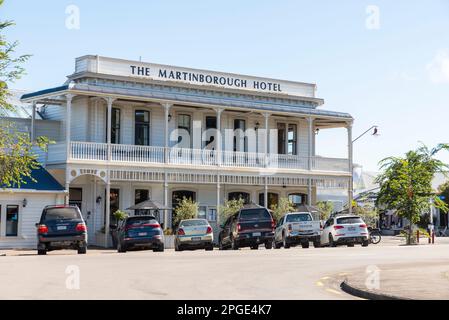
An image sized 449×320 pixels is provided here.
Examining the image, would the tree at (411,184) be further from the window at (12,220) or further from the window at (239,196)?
the window at (12,220)

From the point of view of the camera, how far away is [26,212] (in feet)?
119

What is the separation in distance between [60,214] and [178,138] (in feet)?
47.3

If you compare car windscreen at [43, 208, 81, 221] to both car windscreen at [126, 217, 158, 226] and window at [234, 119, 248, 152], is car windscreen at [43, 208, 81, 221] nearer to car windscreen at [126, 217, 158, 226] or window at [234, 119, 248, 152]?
car windscreen at [126, 217, 158, 226]

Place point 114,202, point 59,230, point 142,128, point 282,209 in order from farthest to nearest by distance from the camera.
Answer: point 282,209 → point 142,128 → point 114,202 → point 59,230

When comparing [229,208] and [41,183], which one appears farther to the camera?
[229,208]

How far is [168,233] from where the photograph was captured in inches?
1553

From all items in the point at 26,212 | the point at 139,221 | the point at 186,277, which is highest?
the point at 26,212

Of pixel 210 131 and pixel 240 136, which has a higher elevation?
pixel 210 131

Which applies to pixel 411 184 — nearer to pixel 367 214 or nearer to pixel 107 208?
pixel 367 214

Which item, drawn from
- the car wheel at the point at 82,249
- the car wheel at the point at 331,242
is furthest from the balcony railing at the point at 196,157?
the car wheel at the point at 331,242

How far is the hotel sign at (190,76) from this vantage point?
3994 centimetres

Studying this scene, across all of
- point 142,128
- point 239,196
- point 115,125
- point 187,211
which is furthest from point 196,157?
point 239,196
